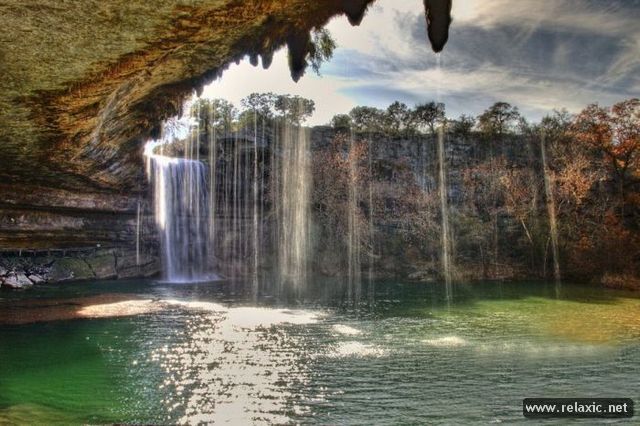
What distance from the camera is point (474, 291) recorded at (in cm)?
2569

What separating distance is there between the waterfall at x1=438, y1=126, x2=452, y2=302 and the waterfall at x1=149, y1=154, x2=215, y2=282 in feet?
57.7

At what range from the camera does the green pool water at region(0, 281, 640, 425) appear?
295 inches

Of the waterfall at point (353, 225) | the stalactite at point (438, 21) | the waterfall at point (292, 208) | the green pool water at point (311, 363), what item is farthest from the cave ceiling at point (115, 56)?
the waterfall at point (353, 225)

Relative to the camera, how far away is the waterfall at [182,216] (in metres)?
31.4

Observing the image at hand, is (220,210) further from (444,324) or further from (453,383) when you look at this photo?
(453,383)

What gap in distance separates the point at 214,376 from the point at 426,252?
28234mm

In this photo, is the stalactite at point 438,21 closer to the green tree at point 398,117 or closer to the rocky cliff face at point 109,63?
the rocky cliff face at point 109,63

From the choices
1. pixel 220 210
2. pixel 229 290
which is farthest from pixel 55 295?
pixel 220 210

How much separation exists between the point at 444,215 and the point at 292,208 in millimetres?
12845

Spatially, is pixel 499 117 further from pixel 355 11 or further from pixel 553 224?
pixel 355 11

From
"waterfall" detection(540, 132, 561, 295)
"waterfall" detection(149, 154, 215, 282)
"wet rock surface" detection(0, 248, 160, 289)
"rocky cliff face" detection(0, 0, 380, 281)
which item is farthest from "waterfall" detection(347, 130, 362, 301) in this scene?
"rocky cliff face" detection(0, 0, 380, 281)

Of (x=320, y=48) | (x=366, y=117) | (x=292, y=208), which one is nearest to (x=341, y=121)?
(x=366, y=117)

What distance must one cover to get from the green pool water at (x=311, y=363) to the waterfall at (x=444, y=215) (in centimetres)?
1104

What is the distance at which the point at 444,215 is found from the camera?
37250 millimetres
